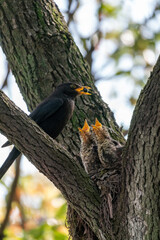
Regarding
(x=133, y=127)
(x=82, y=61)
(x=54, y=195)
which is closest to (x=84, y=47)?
(x=82, y=61)

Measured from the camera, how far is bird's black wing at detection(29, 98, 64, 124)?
18.1 feet

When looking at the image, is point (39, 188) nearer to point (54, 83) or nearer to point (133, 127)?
point (54, 83)

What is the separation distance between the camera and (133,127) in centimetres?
362

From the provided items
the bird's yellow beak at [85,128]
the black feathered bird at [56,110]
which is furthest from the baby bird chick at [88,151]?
the black feathered bird at [56,110]

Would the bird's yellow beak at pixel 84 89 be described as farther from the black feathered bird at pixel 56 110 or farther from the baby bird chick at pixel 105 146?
the baby bird chick at pixel 105 146

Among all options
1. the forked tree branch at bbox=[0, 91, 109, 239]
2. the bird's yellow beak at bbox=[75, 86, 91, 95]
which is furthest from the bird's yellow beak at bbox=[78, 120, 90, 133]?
the forked tree branch at bbox=[0, 91, 109, 239]

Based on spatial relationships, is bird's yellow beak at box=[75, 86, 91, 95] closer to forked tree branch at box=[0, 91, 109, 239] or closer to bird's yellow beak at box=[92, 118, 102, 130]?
bird's yellow beak at box=[92, 118, 102, 130]

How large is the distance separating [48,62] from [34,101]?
0.58 meters

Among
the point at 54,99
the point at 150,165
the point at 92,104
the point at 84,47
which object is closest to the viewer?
the point at 150,165

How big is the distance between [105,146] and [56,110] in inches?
57.4

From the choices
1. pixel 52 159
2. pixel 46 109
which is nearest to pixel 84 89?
pixel 46 109

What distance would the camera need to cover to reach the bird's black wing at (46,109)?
5520mm

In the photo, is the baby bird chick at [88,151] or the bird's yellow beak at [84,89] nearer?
the baby bird chick at [88,151]

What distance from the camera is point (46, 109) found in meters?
5.64
